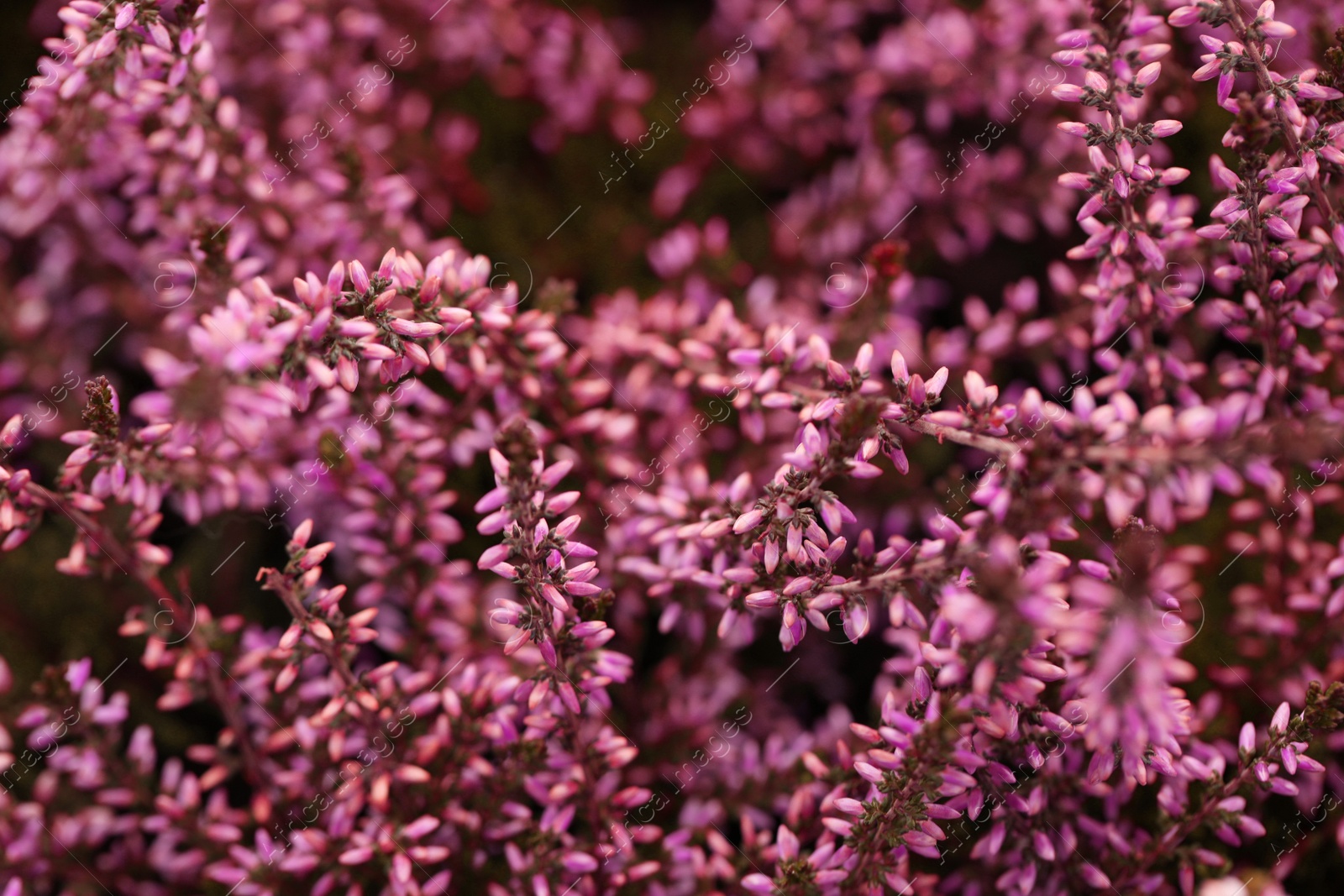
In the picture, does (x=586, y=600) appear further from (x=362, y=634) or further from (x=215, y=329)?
(x=215, y=329)

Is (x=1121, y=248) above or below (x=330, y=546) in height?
below

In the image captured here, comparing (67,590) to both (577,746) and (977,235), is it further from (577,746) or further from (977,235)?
(977,235)

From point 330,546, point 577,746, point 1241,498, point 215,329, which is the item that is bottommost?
point 1241,498

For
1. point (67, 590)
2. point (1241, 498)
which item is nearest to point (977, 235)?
point (1241, 498)

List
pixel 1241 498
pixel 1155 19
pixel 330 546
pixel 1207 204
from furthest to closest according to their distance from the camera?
1. pixel 1207 204
2. pixel 1241 498
3. pixel 1155 19
4. pixel 330 546

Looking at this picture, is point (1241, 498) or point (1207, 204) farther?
point (1207, 204)

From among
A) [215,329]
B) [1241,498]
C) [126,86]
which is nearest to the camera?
[215,329]
